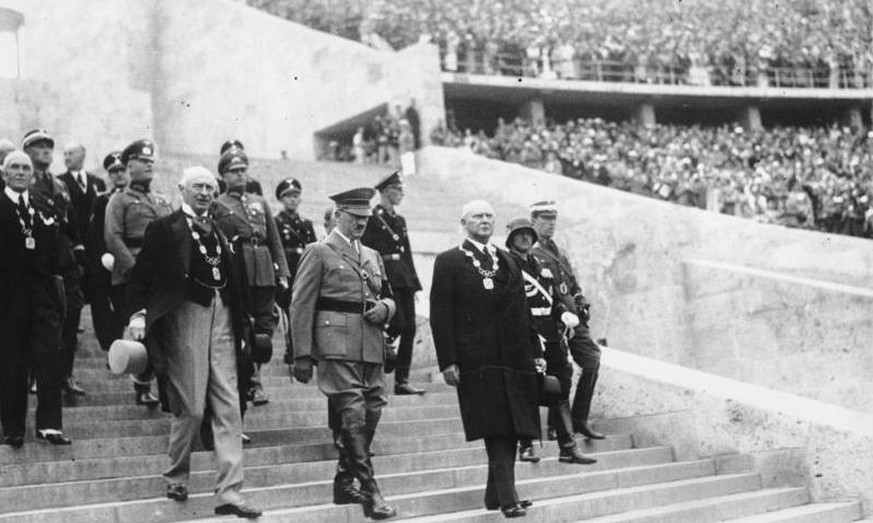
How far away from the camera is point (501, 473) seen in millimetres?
6770

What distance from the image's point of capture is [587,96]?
33938mm

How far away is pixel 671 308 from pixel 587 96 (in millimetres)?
19999

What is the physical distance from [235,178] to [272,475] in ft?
7.10

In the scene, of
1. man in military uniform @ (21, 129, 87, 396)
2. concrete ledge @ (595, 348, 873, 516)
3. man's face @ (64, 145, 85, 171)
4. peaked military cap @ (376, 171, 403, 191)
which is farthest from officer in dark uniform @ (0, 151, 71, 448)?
concrete ledge @ (595, 348, 873, 516)

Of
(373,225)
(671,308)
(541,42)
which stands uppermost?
(541,42)

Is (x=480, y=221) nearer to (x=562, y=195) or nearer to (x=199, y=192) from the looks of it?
(x=199, y=192)

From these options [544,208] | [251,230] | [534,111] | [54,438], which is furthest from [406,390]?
[534,111]

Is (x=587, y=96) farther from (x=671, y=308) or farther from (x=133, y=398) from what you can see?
(x=133, y=398)

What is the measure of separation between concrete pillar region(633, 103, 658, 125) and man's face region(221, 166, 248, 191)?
27.7 m

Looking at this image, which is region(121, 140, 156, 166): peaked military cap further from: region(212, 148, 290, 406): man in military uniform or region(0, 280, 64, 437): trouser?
region(0, 280, 64, 437): trouser

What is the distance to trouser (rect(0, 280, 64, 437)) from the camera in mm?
6777

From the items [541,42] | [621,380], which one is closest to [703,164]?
[541,42]

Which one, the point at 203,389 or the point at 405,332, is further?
the point at 405,332

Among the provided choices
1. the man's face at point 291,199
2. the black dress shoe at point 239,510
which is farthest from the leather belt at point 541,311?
the black dress shoe at point 239,510
